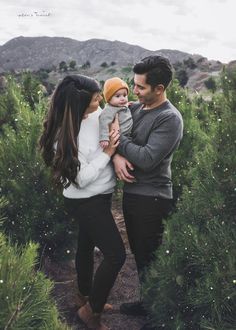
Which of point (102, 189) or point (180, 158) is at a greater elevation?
point (102, 189)

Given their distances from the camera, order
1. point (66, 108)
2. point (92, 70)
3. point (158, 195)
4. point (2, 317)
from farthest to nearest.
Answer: point (92, 70)
point (158, 195)
point (66, 108)
point (2, 317)

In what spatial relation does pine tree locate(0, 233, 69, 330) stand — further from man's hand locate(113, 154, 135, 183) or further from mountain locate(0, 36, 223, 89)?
mountain locate(0, 36, 223, 89)

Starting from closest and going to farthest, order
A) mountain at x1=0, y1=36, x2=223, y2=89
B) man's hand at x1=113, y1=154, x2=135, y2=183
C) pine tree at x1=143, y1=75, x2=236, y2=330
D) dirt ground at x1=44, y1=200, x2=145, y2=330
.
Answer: pine tree at x1=143, y1=75, x2=236, y2=330
man's hand at x1=113, y1=154, x2=135, y2=183
dirt ground at x1=44, y1=200, x2=145, y2=330
mountain at x1=0, y1=36, x2=223, y2=89

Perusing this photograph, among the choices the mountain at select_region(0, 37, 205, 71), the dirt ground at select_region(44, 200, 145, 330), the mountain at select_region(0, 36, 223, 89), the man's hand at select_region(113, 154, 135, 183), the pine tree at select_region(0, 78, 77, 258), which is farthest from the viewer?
the mountain at select_region(0, 37, 205, 71)

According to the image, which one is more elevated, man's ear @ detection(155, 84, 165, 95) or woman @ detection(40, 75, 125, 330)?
man's ear @ detection(155, 84, 165, 95)

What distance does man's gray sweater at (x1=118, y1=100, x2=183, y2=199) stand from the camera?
3682 mm

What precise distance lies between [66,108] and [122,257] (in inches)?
48.6

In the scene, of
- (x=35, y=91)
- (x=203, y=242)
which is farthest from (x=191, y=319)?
(x=35, y=91)

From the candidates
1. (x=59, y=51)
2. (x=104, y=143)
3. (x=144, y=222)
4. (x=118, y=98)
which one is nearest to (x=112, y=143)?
(x=104, y=143)

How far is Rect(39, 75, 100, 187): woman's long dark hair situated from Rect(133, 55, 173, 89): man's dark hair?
0.37 m

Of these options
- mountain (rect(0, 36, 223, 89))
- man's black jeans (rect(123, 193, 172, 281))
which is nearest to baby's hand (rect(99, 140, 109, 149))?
man's black jeans (rect(123, 193, 172, 281))

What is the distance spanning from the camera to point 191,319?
3574mm

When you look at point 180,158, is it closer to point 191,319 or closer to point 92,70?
point 191,319

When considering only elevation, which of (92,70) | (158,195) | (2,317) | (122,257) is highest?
(2,317)
